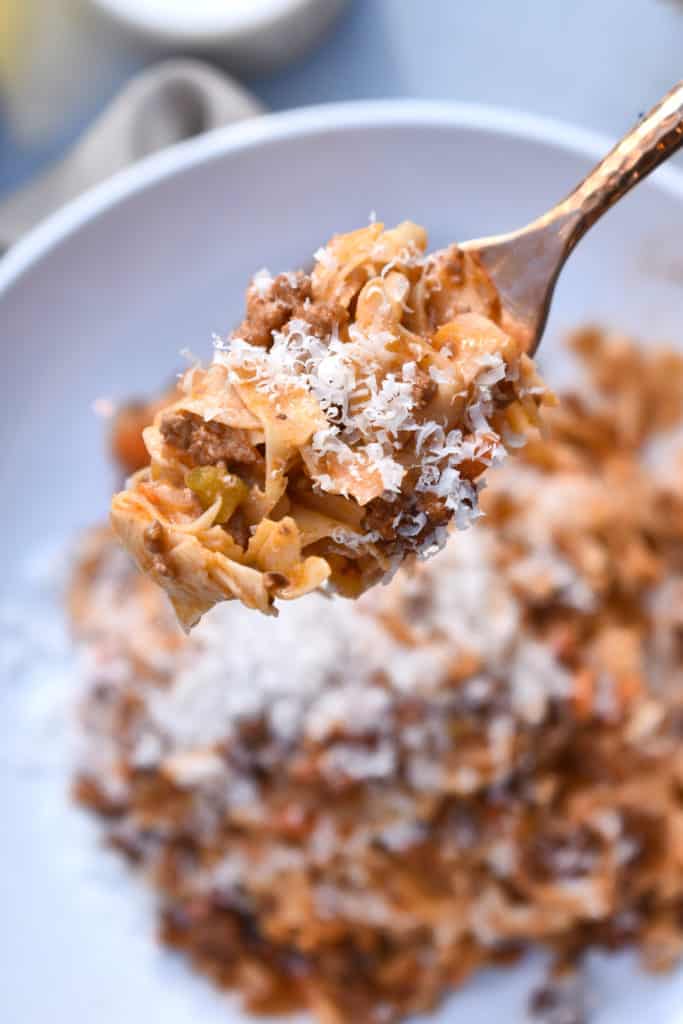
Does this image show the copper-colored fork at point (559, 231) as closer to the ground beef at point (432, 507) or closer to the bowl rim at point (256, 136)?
the ground beef at point (432, 507)

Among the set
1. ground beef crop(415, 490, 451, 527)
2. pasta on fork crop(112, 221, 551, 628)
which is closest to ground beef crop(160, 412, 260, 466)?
pasta on fork crop(112, 221, 551, 628)

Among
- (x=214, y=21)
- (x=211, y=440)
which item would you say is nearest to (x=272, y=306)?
(x=211, y=440)

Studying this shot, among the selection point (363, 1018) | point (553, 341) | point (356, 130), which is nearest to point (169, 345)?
point (356, 130)

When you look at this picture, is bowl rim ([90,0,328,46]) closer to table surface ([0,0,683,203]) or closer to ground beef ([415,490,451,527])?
table surface ([0,0,683,203])

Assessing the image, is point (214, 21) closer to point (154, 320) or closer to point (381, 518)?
point (154, 320)

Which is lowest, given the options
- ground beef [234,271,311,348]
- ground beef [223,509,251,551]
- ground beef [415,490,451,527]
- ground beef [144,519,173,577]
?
ground beef [415,490,451,527]

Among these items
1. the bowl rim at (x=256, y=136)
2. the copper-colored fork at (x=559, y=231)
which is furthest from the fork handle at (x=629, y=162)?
the bowl rim at (x=256, y=136)

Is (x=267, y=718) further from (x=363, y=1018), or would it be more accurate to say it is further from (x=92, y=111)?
(x=92, y=111)

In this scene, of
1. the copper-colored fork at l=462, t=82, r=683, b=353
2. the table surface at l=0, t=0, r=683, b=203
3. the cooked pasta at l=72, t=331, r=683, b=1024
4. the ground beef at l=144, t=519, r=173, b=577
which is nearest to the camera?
the ground beef at l=144, t=519, r=173, b=577
